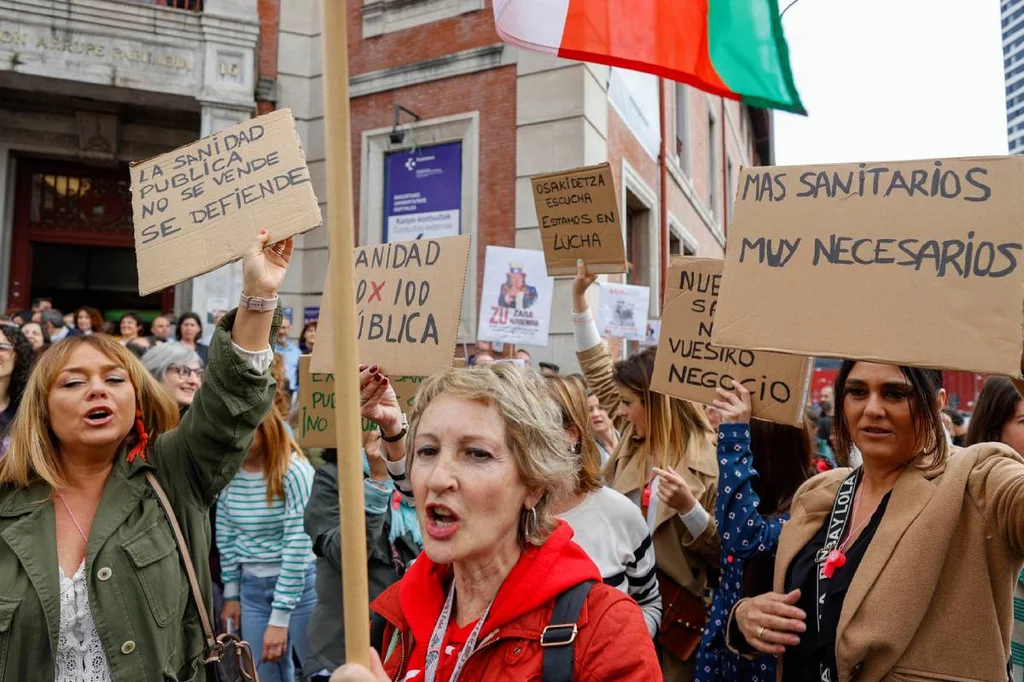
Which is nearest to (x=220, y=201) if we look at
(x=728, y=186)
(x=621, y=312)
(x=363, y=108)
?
(x=621, y=312)

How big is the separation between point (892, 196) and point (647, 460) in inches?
67.9

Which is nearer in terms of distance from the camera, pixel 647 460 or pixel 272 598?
pixel 647 460

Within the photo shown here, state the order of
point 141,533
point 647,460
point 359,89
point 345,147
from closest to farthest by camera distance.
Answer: point 345,147 < point 141,533 < point 647,460 < point 359,89

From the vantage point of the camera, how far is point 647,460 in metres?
3.29

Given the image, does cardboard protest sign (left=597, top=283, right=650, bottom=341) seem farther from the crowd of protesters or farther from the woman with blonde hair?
the woman with blonde hair

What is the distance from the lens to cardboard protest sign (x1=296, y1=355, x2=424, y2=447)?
320 cm

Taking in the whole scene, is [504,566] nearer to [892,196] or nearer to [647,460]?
[892,196]

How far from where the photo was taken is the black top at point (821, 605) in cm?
191

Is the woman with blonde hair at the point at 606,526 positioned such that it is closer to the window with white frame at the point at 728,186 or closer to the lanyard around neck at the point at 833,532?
the lanyard around neck at the point at 833,532

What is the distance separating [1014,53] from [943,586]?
5.93ft

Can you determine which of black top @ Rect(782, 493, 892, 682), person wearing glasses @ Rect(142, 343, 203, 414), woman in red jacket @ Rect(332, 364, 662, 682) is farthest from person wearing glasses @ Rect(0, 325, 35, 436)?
black top @ Rect(782, 493, 892, 682)

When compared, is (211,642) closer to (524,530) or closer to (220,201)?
(524,530)

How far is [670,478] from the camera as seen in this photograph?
2.73 m

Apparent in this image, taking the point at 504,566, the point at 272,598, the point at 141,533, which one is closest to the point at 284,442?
the point at 272,598
